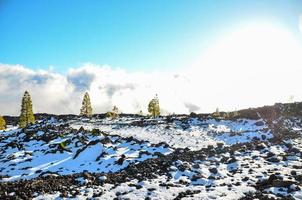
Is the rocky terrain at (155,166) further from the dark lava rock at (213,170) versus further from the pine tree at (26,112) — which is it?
the pine tree at (26,112)

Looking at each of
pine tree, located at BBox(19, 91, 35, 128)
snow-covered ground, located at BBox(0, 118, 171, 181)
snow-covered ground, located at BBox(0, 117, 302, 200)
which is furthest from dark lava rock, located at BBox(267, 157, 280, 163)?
pine tree, located at BBox(19, 91, 35, 128)

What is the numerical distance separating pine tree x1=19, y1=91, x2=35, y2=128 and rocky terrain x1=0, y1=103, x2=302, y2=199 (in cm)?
4882

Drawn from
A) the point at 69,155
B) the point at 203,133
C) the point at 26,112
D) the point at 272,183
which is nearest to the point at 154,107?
the point at 26,112

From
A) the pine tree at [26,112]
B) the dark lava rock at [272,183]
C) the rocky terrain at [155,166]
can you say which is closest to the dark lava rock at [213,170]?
the rocky terrain at [155,166]

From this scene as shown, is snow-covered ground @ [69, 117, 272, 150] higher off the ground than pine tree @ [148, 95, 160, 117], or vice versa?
pine tree @ [148, 95, 160, 117]

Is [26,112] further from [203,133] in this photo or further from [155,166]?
[155,166]

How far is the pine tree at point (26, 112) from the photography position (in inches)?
3797

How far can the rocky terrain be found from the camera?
65.2ft

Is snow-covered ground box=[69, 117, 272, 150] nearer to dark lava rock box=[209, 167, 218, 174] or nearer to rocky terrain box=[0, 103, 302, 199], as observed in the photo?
rocky terrain box=[0, 103, 302, 199]

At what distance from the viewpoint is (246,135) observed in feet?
145

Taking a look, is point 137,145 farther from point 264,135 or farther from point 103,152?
point 264,135

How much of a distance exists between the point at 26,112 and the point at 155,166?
260ft

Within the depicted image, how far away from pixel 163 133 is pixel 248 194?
29939 millimetres

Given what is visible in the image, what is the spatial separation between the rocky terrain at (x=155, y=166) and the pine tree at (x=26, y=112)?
48818mm
